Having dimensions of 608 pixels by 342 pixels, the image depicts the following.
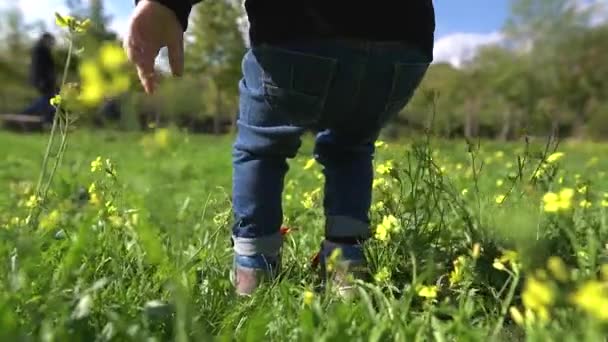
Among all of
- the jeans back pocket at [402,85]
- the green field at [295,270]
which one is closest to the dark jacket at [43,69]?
the green field at [295,270]

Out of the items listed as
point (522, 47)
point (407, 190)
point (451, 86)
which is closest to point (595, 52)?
point (522, 47)

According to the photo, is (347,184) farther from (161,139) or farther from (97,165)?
(161,139)

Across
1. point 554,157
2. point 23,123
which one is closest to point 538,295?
point 554,157

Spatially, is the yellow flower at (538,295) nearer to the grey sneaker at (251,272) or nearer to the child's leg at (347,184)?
the grey sneaker at (251,272)

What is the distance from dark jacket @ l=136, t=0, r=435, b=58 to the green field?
31cm

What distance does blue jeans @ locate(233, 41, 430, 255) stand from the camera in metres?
1.71

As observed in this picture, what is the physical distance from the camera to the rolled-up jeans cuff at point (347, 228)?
1882 mm

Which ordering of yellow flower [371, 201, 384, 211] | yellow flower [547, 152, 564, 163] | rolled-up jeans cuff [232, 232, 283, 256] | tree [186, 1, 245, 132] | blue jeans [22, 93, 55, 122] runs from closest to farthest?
rolled-up jeans cuff [232, 232, 283, 256]
yellow flower [547, 152, 564, 163]
yellow flower [371, 201, 384, 211]
blue jeans [22, 93, 55, 122]
tree [186, 1, 245, 132]

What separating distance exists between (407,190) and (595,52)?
33.1m

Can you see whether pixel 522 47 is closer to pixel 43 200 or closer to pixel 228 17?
pixel 228 17

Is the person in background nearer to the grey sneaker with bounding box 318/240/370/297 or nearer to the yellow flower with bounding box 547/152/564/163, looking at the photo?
the grey sneaker with bounding box 318/240/370/297

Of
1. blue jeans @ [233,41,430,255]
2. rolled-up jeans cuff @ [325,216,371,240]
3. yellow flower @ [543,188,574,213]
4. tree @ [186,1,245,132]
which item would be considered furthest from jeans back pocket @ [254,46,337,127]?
tree @ [186,1,245,132]

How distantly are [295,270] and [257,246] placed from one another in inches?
6.1

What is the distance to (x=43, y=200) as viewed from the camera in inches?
61.4
